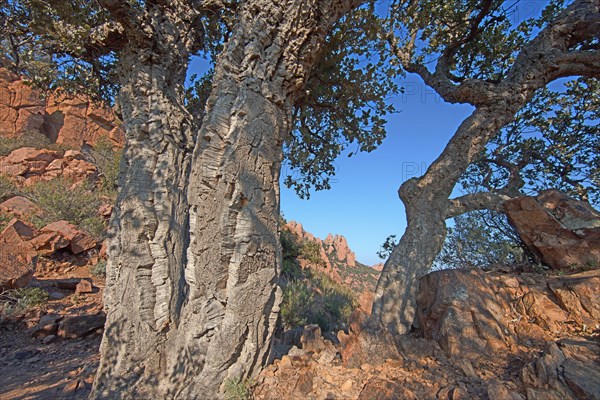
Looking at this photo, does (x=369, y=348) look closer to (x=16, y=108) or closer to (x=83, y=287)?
(x=83, y=287)

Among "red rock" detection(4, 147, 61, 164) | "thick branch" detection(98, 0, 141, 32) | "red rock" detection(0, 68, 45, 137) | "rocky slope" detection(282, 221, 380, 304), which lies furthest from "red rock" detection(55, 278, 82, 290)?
"red rock" detection(0, 68, 45, 137)

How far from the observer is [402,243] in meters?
3.81

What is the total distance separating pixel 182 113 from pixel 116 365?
120 inches

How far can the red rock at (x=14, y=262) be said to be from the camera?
5477 mm

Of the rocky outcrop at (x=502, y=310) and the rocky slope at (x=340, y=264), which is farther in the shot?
the rocky slope at (x=340, y=264)

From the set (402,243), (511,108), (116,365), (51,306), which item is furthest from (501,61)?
(51,306)

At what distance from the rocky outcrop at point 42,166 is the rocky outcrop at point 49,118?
14.2 feet

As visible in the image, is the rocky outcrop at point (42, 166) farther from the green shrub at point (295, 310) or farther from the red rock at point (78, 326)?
the green shrub at point (295, 310)

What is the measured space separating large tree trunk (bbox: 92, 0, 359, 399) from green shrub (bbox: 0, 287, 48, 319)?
13.8 feet

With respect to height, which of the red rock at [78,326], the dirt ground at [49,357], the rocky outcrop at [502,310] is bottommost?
the dirt ground at [49,357]

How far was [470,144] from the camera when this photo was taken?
3885 mm

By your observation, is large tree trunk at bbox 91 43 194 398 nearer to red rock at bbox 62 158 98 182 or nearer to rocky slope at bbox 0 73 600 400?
rocky slope at bbox 0 73 600 400

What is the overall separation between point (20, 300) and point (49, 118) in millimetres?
26626

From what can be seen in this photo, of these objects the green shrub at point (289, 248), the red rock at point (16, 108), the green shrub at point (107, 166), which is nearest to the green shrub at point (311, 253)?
the green shrub at point (289, 248)
